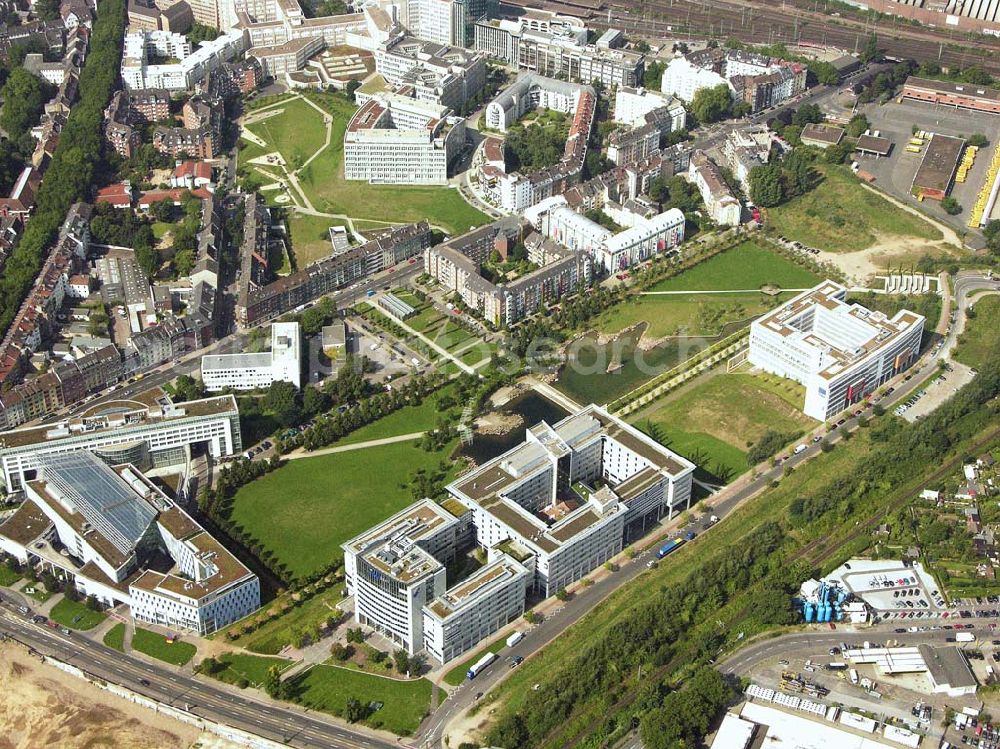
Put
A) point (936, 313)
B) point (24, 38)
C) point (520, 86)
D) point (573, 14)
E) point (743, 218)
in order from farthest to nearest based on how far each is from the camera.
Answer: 1. point (573, 14)
2. point (24, 38)
3. point (520, 86)
4. point (743, 218)
5. point (936, 313)

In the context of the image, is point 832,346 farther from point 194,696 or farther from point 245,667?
point 194,696

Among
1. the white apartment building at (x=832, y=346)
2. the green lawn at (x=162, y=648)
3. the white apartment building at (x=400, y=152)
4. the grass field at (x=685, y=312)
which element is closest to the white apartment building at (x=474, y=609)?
the green lawn at (x=162, y=648)

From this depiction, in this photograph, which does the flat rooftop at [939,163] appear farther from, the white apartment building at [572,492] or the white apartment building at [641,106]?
the white apartment building at [572,492]

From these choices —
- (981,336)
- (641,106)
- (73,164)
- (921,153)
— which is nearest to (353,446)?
(73,164)

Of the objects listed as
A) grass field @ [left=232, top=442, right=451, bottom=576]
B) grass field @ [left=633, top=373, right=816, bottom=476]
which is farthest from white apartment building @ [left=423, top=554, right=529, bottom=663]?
grass field @ [left=633, top=373, right=816, bottom=476]

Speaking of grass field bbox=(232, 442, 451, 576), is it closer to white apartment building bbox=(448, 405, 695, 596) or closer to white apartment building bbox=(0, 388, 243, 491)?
white apartment building bbox=(0, 388, 243, 491)

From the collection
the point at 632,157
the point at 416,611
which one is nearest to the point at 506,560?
the point at 416,611

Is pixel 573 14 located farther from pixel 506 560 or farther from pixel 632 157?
pixel 506 560
